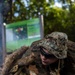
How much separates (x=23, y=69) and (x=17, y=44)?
619 cm

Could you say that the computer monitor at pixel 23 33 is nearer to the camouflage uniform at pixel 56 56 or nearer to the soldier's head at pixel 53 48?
the camouflage uniform at pixel 56 56

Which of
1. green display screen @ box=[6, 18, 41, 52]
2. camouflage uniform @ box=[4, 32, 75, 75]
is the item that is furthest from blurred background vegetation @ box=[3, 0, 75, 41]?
camouflage uniform @ box=[4, 32, 75, 75]

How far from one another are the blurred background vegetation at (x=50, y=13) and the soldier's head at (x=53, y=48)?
12743mm

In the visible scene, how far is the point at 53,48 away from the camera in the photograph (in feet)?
6.23

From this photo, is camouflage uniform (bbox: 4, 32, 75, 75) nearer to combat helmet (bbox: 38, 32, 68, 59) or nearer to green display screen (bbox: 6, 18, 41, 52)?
combat helmet (bbox: 38, 32, 68, 59)

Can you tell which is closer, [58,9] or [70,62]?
Result: [70,62]

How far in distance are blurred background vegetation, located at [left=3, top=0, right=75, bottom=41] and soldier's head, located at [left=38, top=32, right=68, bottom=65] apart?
1274cm

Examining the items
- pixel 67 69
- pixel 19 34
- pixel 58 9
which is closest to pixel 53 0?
pixel 58 9

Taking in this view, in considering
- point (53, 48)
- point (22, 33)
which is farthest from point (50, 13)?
point (53, 48)

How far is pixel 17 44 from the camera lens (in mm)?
8172

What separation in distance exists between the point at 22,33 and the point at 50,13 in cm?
884

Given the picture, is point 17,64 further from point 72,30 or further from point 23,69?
point 72,30

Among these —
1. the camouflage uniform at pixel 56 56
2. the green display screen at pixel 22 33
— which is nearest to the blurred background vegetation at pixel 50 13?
the green display screen at pixel 22 33

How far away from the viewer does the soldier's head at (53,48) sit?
6.22ft
